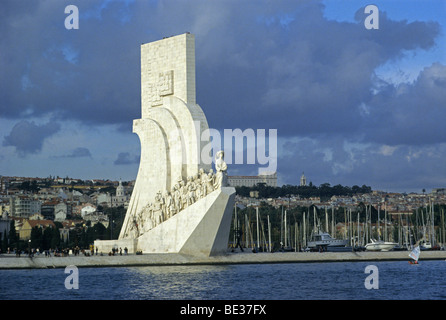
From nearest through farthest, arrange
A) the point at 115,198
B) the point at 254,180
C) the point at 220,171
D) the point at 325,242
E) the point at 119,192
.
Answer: the point at 220,171
the point at 325,242
the point at 115,198
the point at 119,192
the point at 254,180

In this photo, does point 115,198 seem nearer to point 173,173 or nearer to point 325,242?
point 325,242

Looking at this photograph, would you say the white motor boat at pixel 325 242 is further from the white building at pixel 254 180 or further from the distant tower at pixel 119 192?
the white building at pixel 254 180

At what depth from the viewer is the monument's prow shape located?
3634 centimetres

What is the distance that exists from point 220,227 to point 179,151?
180 inches

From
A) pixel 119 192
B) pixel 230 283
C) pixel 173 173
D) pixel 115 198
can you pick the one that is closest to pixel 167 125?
pixel 173 173

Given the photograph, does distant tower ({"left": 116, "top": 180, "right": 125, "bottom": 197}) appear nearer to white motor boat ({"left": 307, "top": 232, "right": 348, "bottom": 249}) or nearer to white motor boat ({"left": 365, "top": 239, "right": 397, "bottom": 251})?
white motor boat ({"left": 307, "top": 232, "right": 348, "bottom": 249})

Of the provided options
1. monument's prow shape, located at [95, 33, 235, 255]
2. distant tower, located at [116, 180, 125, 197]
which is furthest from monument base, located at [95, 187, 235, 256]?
distant tower, located at [116, 180, 125, 197]

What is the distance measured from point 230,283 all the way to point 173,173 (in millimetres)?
11895

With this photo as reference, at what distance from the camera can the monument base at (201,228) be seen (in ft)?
118

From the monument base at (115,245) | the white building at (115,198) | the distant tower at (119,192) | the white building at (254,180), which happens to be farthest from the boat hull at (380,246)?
the white building at (254,180)

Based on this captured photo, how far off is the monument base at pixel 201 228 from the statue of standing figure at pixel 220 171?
0.36 meters

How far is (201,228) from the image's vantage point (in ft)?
119

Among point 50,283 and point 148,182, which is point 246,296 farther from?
point 148,182
